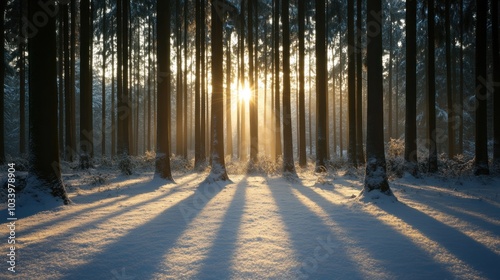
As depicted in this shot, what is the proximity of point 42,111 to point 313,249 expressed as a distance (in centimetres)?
639

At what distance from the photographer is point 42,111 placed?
5.71m

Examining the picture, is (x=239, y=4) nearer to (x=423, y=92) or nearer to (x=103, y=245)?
(x=103, y=245)

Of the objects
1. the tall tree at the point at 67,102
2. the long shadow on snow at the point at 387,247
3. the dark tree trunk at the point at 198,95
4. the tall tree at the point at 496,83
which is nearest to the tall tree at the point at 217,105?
the dark tree trunk at the point at 198,95

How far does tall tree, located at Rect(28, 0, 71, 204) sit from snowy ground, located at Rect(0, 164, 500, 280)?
0.71 m

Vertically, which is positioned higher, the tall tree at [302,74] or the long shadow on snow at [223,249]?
the tall tree at [302,74]

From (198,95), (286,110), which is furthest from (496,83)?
(198,95)

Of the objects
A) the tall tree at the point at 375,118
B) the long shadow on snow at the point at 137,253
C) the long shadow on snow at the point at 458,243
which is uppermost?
the tall tree at the point at 375,118

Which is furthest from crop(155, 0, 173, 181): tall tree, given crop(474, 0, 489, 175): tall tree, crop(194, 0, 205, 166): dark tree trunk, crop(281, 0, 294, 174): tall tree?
crop(474, 0, 489, 175): tall tree

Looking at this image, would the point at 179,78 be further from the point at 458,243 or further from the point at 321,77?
the point at 458,243

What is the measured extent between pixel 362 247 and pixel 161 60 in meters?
9.48

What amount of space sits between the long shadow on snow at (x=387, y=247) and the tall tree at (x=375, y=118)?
155cm

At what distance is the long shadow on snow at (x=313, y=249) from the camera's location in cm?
270

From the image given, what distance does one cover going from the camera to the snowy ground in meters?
2.73

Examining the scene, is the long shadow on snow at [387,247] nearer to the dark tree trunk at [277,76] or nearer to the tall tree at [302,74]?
the tall tree at [302,74]
